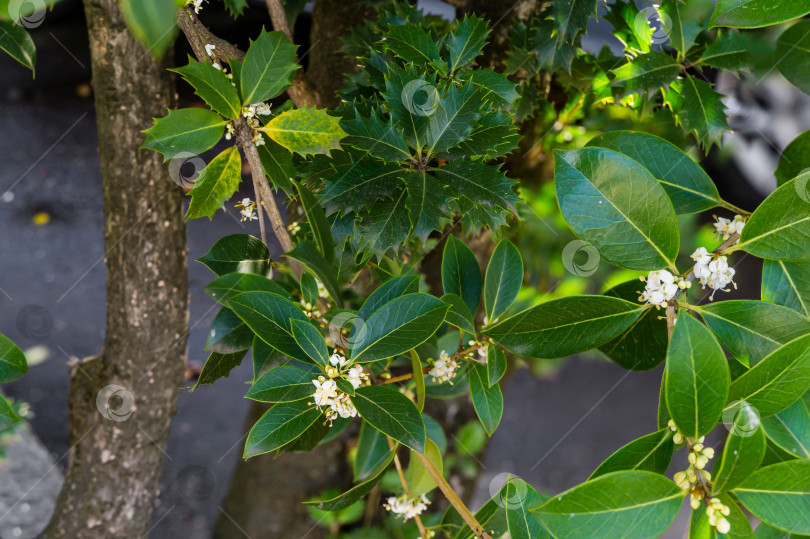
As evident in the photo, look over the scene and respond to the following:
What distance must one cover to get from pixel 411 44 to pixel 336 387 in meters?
0.53

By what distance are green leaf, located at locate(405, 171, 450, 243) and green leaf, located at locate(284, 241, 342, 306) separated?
140mm

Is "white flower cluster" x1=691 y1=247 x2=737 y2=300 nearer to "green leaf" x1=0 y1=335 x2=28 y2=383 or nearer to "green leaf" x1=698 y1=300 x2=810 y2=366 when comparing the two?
"green leaf" x1=698 y1=300 x2=810 y2=366

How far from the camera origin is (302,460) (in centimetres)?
166

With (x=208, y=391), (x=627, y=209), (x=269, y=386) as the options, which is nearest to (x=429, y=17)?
(x=627, y=209)

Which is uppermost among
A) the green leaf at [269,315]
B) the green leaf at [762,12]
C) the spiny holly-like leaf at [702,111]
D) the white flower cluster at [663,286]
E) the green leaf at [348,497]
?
the green leaf at [762,12]

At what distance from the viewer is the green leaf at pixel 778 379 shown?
0.65 meters

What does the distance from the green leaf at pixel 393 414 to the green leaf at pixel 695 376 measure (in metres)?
0.29

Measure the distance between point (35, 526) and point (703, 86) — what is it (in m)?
2.66

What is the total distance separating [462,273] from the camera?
1.04m

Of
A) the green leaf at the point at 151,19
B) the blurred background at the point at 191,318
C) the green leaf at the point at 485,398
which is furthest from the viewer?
the blurred background at the point at 191,318

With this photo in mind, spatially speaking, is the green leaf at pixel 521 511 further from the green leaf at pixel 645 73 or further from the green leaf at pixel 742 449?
the green leaf at pixel 645 73

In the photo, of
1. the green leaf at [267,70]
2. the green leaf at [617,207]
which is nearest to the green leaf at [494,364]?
the green leaf at [617,207]

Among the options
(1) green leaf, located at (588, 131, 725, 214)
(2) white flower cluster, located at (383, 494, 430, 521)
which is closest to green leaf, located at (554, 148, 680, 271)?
(1) green leaf, located at (588, 131, 725, 214)

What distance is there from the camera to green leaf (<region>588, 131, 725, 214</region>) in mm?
810
